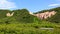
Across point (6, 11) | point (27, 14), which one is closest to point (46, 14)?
point (27, 14)

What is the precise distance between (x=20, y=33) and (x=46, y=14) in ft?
54.2

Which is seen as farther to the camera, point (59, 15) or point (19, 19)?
point (59, 15)

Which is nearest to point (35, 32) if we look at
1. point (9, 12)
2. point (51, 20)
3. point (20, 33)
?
point (20, 33)

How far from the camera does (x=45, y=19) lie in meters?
33.0

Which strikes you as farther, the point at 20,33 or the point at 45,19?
the point at 45,19

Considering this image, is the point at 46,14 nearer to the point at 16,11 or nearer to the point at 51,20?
the point at 51,20

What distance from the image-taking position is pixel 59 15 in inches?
1339

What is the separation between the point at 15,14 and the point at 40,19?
4.49 metres

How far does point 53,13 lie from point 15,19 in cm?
598

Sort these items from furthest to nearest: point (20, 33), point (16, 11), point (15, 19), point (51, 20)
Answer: point (16, 11), point (51, 20), point (15, 19), point (20, 33)

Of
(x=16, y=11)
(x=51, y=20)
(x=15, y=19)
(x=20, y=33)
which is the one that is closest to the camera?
(x=20, y=33)

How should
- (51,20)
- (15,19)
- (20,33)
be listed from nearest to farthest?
(20,33) < (15,19) < (51,20)

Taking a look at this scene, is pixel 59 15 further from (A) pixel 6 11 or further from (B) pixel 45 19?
(A) pixel 6 11

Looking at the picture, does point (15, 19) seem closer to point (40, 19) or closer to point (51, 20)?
point (40, 19)
